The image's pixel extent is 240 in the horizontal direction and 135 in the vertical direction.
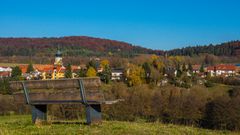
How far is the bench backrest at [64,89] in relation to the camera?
675cm

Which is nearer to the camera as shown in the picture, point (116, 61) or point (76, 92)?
point (76, 92)

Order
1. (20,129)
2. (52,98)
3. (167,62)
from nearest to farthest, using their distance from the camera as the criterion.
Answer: (20,129) → (52,98) → (167,62)

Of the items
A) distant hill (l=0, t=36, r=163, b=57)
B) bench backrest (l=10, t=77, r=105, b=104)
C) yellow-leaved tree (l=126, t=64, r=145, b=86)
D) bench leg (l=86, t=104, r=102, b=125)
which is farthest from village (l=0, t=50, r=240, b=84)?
distant hill (l=0, t=36, r=163, b=57)

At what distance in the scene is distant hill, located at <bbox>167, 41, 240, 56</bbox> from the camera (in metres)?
152

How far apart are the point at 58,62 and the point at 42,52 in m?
127

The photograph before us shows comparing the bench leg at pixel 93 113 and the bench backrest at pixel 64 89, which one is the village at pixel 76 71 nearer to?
the bench backrest at pixel 64 89

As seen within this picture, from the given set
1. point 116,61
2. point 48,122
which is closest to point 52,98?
point 48,122

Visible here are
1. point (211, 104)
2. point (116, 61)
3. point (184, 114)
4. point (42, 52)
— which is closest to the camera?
point (184, 114)

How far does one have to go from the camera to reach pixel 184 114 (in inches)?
1292

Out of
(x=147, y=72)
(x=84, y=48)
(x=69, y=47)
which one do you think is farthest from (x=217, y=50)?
(x=147, y=72)

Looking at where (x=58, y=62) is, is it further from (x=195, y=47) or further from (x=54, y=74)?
(x=195, y=47)

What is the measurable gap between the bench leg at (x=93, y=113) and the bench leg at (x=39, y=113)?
1347mm

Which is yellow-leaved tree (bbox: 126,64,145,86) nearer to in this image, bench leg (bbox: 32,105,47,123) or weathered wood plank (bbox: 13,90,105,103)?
bench leg (bbox: 32,105,47,123)

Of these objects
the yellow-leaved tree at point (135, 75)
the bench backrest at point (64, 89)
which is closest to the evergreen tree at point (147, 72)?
the yellow-leaved tree at point (135, 75)
